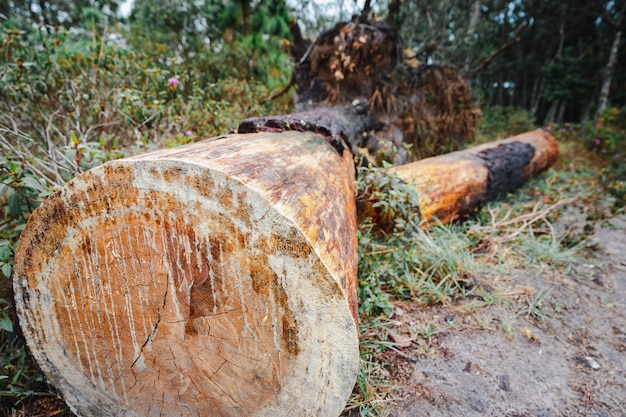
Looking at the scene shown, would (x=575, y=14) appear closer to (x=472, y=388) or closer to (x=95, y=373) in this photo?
(x=472, y=388)

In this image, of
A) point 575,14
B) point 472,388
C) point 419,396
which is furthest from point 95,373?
point 575,14

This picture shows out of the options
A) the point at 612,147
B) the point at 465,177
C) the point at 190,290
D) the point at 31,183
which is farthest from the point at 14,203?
the point at 612,147

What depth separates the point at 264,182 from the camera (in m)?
0.83

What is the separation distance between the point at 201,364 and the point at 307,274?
0.45 meters

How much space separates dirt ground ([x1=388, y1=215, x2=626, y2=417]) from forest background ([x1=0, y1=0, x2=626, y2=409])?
0.38 metres

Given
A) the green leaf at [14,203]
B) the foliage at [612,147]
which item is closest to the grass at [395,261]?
the green leaf at [14,203]

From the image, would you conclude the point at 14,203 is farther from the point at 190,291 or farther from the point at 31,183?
the point at 190,291

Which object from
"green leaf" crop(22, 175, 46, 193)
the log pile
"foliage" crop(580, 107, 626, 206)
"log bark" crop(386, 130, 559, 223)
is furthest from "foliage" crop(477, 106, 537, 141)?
"green leaf" crop(22, 175, 46, 193)

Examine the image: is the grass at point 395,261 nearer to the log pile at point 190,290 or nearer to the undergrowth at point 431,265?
the undergrowth at point 431,265

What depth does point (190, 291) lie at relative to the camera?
0.85 m

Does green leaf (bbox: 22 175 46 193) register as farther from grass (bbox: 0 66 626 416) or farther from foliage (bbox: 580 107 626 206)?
foliage (bbox: 580 107 626 206)

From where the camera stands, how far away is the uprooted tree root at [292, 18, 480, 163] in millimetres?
3855

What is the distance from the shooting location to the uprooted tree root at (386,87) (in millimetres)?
3855

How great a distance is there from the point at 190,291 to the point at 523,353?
4.93 ft
